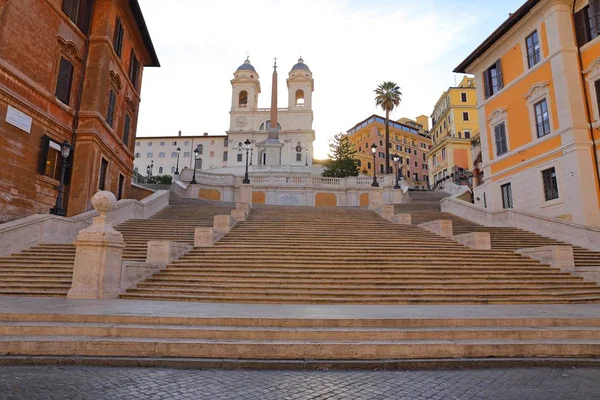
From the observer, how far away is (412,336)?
5867 mm

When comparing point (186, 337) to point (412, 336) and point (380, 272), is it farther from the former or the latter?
point (380, 272)

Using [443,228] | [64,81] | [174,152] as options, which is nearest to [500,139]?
[443,228]

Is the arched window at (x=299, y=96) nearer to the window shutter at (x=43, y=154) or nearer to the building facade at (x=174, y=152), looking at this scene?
the building facade at (x=174, y=152)

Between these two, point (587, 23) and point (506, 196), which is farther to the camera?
point (506, 196)

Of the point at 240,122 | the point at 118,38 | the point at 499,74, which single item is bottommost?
the point at 499,74

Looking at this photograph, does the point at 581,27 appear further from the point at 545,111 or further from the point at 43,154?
the point at 43,154

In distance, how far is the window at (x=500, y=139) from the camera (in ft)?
77.6

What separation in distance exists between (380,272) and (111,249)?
7.48m

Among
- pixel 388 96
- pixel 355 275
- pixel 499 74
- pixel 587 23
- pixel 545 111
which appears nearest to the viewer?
pixel 355 275

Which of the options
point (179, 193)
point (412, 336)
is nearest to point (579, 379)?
point (412, 336)

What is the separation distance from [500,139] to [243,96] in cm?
6499

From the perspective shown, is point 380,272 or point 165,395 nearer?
point 165,395

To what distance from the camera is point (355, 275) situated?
10648mm

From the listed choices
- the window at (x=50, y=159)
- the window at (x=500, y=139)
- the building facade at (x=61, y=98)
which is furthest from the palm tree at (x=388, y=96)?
the window at (x=50, y=159)
